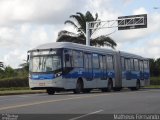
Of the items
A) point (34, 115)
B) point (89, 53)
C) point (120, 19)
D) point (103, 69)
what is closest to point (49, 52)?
point (89, 53)

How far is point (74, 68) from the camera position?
31328 mm

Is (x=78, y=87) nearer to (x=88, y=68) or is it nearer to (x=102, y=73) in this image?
(x=88, y=68)

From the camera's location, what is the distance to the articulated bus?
1184 inches

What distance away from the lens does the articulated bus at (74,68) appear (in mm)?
30078

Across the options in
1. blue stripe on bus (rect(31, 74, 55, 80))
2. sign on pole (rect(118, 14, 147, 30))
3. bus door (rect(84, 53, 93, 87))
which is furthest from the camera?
sign on pole (rect(118, 14, 147, 30))

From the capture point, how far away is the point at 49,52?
1194 inches

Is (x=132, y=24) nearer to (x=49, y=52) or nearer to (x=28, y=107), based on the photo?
(x=49, y=52)

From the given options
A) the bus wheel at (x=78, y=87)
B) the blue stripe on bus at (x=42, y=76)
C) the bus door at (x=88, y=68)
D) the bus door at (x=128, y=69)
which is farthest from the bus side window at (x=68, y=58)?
the bus door at (x=128, y=69)

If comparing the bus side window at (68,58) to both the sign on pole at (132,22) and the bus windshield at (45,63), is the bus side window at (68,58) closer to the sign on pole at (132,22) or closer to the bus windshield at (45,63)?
the bus windshield at (45,63)

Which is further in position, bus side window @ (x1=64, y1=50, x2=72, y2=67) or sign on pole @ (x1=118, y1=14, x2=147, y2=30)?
sign on pole @ (x1=118, y1=14, x2=147, y2=30)

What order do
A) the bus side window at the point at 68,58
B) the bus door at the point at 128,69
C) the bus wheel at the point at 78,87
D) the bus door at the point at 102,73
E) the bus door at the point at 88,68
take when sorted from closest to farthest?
the bus side window at the point at 68,58, the bus wheel at the point at 78,87, the bus door at the point at 88,68, the bus door at the point at 102,73, the bus door at the point at 128,69

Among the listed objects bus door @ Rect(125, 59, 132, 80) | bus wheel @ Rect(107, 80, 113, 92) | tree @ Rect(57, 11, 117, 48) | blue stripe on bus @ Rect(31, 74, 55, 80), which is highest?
tree @ Rect(57, 11, 117, 48)

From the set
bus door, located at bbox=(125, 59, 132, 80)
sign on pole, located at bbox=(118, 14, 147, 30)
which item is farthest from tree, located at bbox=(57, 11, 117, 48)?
bus door, located at bbox=(125, 59, 132, 80)

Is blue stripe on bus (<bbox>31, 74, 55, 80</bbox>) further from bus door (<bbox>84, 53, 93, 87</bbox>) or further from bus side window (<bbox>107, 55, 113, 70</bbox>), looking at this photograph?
bus side window (<bbox>107, 55, 113, 70</bbox>)
